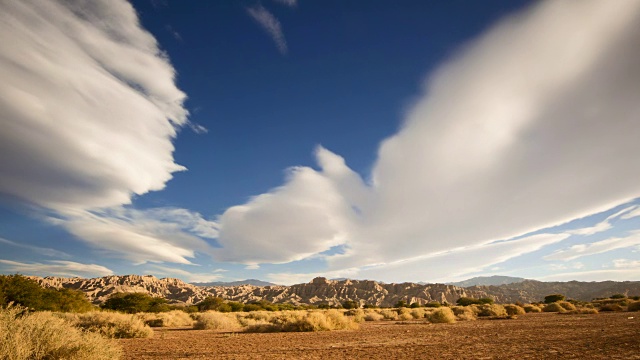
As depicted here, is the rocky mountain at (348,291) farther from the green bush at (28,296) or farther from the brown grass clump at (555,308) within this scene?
the green bush at (28,296)

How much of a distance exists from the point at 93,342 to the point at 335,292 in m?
161

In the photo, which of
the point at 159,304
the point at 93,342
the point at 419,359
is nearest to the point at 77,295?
the point at 159,304

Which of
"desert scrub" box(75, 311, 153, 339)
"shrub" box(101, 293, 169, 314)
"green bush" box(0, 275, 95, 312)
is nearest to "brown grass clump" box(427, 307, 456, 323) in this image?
"desert scrub" box(75, 311, 153, 339)

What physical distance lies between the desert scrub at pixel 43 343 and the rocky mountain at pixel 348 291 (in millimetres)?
134708

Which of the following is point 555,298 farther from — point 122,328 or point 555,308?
point 122,328

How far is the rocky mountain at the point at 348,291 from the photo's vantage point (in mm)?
142625

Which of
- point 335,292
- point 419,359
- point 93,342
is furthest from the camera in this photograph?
point 335,292

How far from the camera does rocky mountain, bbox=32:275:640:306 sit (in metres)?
143

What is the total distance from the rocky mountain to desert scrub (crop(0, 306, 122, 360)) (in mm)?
134708

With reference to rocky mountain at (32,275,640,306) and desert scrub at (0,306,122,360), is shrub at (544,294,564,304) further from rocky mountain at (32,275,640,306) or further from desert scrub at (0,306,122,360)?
desert scrub at (0,306,122,360)

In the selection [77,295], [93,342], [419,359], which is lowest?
[419,359]

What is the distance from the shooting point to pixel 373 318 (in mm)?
36938

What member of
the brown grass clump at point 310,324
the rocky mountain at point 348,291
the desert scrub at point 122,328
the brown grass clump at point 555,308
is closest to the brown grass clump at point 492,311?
the brown grass clump at point 555,308

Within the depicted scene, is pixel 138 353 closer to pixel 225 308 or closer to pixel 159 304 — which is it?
pixel 159 304
